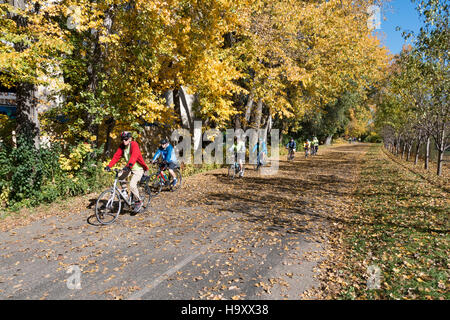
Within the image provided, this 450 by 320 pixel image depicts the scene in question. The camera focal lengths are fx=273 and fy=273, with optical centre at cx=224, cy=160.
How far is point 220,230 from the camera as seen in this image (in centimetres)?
681

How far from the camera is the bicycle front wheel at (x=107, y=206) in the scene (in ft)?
23.0

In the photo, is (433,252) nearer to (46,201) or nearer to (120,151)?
(120,151)

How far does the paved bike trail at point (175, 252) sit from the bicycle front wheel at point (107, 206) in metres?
0.27

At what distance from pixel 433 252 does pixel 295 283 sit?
3.25m

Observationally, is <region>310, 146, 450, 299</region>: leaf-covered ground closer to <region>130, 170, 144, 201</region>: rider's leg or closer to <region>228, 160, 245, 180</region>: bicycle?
<region>130, 170, 144, 201</region>: rider's leg

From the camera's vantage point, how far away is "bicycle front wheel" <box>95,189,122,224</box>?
7008 millimetres

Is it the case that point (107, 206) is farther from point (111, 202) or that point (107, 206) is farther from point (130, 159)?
point (130, 159)

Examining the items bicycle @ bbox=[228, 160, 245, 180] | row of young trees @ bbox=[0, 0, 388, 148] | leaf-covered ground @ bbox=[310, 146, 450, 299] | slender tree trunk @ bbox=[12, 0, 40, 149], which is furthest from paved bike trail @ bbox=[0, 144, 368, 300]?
bicycle @ bbox=[228, 160, 245, 180]

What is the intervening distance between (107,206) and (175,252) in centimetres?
268

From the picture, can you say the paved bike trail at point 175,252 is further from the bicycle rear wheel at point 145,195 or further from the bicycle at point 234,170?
the bicycle at point 234,170

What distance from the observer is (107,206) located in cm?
709

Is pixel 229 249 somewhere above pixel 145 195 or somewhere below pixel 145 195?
below

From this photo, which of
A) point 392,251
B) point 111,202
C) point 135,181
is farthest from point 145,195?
point 392,251
